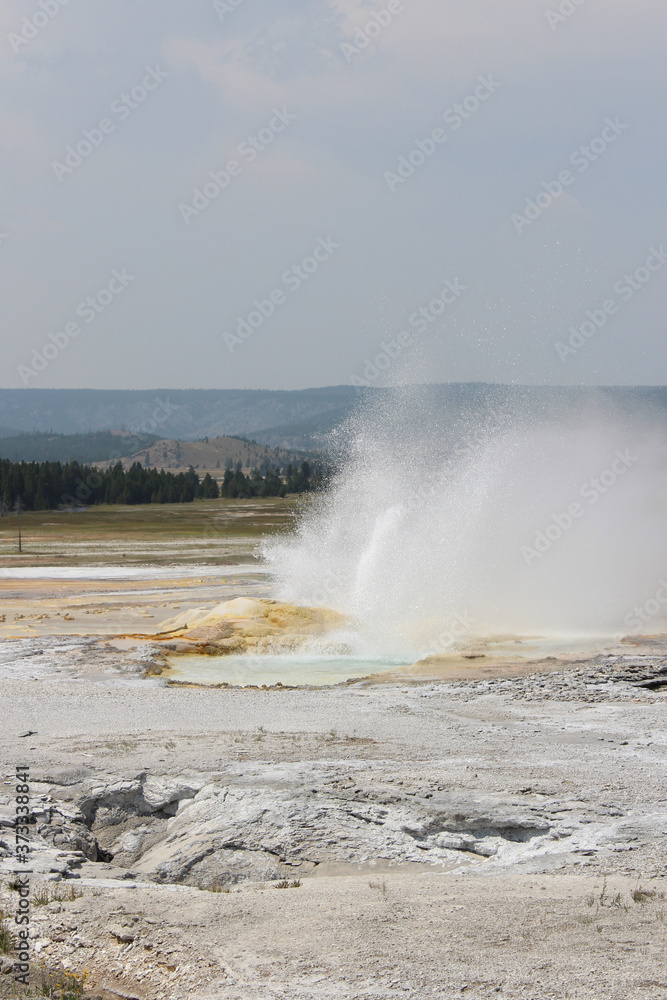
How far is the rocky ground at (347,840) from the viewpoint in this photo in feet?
20.9

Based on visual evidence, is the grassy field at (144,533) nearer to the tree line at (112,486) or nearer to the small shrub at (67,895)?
the tree line at (112,486)

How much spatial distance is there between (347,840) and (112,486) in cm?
12688

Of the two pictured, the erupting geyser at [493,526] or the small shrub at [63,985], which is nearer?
the small shrub at [63,985]

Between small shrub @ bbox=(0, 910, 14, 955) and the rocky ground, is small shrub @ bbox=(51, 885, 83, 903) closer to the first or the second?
the rocky ground

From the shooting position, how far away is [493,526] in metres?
30.0

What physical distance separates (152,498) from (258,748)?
410 feet

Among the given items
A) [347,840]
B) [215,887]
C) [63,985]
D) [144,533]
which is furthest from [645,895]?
[144,533]

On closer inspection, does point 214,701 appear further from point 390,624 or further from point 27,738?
point 390,624

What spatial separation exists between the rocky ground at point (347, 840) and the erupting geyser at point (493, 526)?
8.88 metres

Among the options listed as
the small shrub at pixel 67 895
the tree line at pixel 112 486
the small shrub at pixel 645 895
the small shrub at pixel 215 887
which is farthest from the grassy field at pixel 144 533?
the small shrub at pixel 645 895

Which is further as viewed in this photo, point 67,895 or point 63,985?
point 67,895

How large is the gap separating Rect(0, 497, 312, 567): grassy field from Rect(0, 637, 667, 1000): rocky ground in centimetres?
4286

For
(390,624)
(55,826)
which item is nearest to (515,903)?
(55,826)

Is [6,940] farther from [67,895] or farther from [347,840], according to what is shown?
[347,840]
